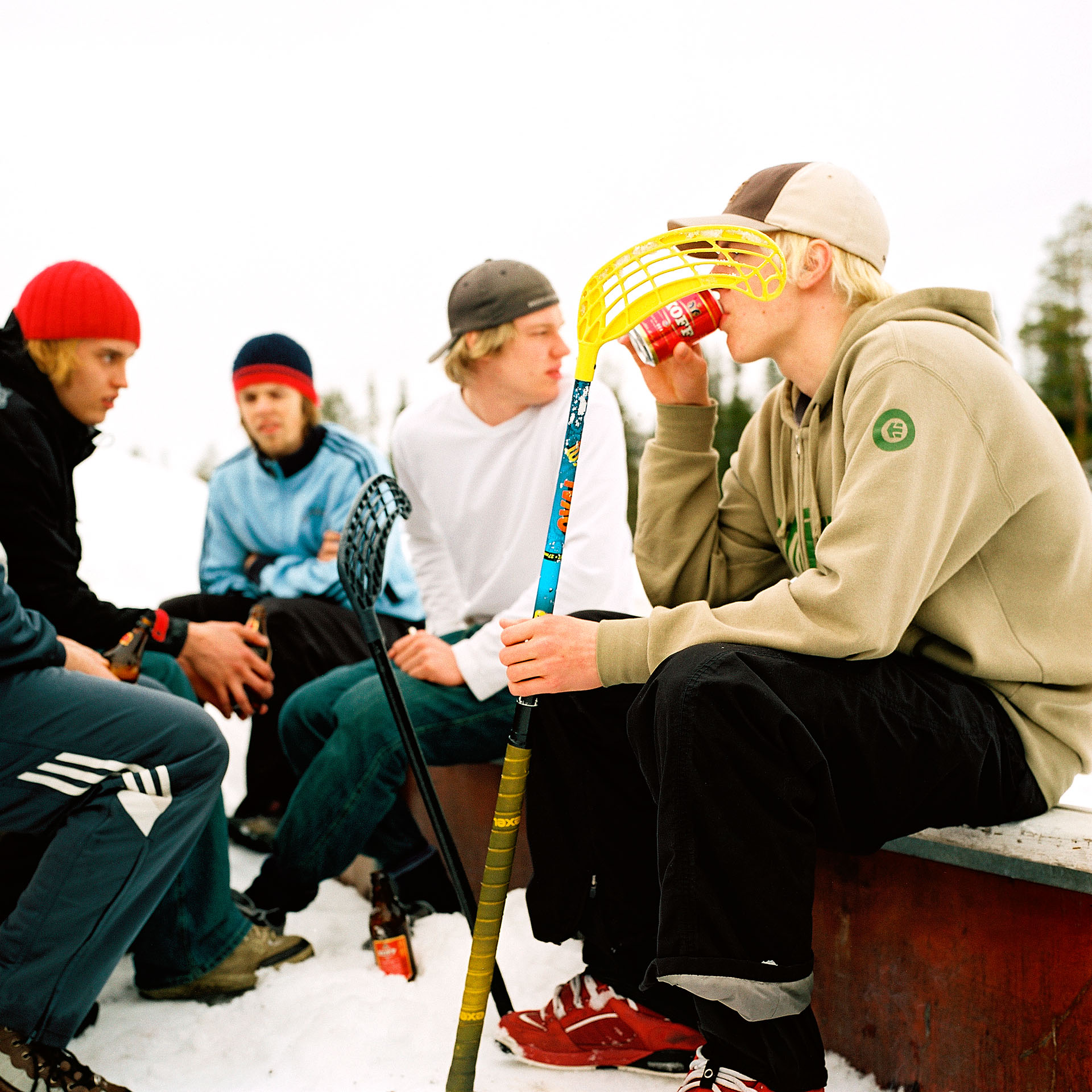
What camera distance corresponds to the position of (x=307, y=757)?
2555mm

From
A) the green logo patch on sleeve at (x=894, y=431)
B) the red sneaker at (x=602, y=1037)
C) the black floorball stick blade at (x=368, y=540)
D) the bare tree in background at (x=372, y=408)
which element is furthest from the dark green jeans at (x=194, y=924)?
the bare tree in background at (x=372, y=408)

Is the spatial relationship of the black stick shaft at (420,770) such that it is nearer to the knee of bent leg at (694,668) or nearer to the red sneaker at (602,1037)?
the red sneaker at (602,1037)

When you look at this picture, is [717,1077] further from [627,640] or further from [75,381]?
[75,381]

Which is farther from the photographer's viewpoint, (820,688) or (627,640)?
(627,640)

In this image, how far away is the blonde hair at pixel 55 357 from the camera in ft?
7.03

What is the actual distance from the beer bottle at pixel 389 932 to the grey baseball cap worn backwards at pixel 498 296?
1398 mm

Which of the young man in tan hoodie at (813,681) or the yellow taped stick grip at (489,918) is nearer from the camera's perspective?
the young man in tan hoodie at (813,681)

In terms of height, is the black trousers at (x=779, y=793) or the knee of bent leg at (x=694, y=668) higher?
the knee of bent leg at (x=694, y=668)

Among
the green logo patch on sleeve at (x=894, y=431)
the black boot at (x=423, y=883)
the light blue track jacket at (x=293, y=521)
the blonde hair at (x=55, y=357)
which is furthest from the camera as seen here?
the light blue track jacket at (x=293, y=521)

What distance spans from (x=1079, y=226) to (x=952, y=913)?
38.2 meters

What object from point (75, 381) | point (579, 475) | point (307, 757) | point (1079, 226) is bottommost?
point (307, 757)

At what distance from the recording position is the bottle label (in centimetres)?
204

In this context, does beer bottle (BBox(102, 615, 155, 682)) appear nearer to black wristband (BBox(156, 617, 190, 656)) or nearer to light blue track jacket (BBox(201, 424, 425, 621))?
black wristband (BBox(156, 617, 190, 656))

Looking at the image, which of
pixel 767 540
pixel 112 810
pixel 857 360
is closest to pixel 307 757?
pixel 112 810
